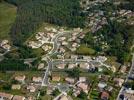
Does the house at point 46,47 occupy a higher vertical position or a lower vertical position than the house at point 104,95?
higher

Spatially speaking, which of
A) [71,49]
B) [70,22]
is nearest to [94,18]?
[70,22]

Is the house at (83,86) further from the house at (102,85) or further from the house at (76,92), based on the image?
the house at (102,85)

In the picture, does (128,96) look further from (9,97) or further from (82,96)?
(9,97)

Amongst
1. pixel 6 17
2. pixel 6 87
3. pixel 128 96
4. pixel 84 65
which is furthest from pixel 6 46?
pixel 128 96

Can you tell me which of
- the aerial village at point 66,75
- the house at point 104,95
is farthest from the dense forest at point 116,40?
the house at point 104,95

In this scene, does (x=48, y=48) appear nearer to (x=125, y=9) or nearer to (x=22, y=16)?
(x=22, y=16)

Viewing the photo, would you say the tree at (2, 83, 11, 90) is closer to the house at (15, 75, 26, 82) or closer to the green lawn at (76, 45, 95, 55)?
the house at (15, 75, 26, 82)
